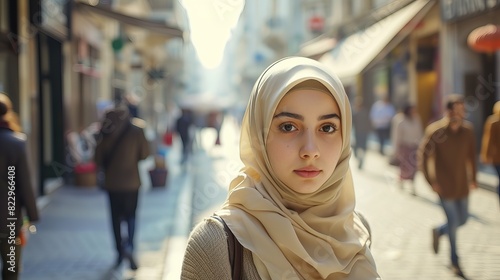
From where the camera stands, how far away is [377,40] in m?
16.5

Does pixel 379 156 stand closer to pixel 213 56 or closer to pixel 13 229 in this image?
pixel 213 56

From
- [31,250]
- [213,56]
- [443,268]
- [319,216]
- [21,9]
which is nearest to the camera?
[319,216]

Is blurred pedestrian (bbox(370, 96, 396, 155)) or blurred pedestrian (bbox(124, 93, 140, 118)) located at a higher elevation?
blurred pedestrian (bbox(124, 93, 140, 118))

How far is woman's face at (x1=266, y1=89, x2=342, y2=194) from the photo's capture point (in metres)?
1.83

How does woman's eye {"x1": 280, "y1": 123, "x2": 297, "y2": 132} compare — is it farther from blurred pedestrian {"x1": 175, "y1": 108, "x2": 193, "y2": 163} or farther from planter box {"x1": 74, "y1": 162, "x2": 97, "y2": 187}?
blurred pedestrian {"x1": 175, "y1": 108, "x2": 193, "y2": 163}

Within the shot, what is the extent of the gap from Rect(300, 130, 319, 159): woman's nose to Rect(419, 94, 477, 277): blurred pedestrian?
4.90m

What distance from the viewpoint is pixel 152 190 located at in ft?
42.0

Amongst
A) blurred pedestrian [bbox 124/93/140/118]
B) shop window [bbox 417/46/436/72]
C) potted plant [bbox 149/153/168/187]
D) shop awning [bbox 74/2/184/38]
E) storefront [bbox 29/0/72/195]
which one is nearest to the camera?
blurred pedestrian [bbox 124/93/140/118]

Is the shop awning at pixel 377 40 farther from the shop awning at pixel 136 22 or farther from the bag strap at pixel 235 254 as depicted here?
the bag strap at pixel 235 254

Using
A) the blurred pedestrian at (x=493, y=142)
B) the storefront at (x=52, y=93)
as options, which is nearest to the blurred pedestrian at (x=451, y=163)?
the blurred pedestrian at (x=493, y=142)

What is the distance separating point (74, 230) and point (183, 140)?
329 inches

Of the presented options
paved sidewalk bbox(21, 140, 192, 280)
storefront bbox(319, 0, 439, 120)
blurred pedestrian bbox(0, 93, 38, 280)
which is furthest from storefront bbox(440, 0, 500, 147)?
blurred pedestrian bbox(0, 93, 38, 280)

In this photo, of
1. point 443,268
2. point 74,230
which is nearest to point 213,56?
point 74,230

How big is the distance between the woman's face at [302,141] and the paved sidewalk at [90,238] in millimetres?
4477
